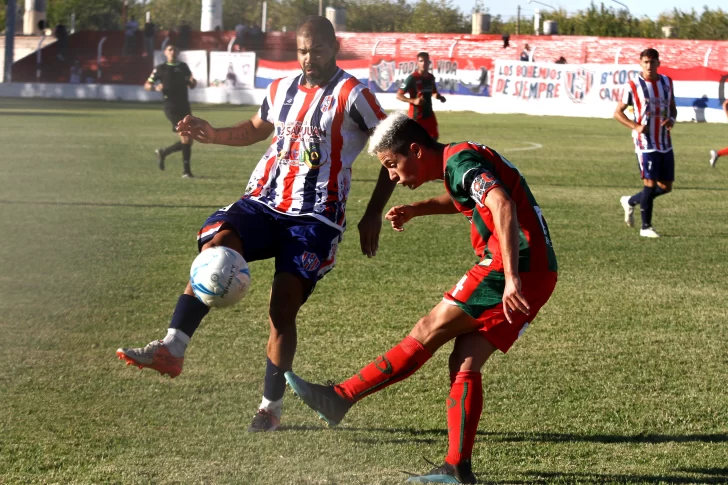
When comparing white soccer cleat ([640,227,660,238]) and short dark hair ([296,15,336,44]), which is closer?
short dark hair ([296,15,336,44])

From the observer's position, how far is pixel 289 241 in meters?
5.04

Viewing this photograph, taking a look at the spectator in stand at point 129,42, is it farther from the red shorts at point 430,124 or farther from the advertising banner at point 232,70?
the red shorts at point 430,124

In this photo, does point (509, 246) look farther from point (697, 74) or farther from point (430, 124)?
point (697, 74)

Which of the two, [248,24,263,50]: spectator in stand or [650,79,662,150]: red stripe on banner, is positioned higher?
[248,24,263,50]: spectator in stand

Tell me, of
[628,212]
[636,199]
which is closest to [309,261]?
[636,199]

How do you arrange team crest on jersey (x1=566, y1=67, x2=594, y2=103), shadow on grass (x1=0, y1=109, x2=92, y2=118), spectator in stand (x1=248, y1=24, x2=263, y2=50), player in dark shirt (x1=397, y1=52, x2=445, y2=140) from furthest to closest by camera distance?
spectator in stand (x1=248, y1=24, x2=263, y2=50) → team crest on jersey (x1=566, y1=67, x2=594, y2=103) → shadow on grass (x1=0, y1=109, x2=92, y2=118) → player in dark shirt (x1=397, y1=52, x2=445, y2=140)

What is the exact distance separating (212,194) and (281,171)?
9.50 m

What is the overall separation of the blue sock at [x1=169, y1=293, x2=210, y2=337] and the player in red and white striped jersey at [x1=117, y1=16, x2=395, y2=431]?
0.30 m

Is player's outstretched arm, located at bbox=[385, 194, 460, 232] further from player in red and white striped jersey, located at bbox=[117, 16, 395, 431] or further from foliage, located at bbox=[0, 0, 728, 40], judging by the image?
foliage, located at bbox=[0, 0, 728, 40]

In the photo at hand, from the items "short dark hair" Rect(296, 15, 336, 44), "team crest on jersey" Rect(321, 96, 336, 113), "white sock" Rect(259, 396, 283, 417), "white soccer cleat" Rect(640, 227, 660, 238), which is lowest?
"white sock" Rect(259, 396, 283, 417)

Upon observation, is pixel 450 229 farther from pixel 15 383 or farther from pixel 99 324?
pixel 15 383

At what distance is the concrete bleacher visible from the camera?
1553 inches

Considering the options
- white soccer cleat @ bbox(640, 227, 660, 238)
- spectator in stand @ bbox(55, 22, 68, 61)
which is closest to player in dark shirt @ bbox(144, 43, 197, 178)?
white soccer cleat @ bbox(640, 227, 660, 238)

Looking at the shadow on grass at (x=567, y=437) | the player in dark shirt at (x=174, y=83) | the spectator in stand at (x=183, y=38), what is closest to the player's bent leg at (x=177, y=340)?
the shadow on grass at (x=567, y=437)
